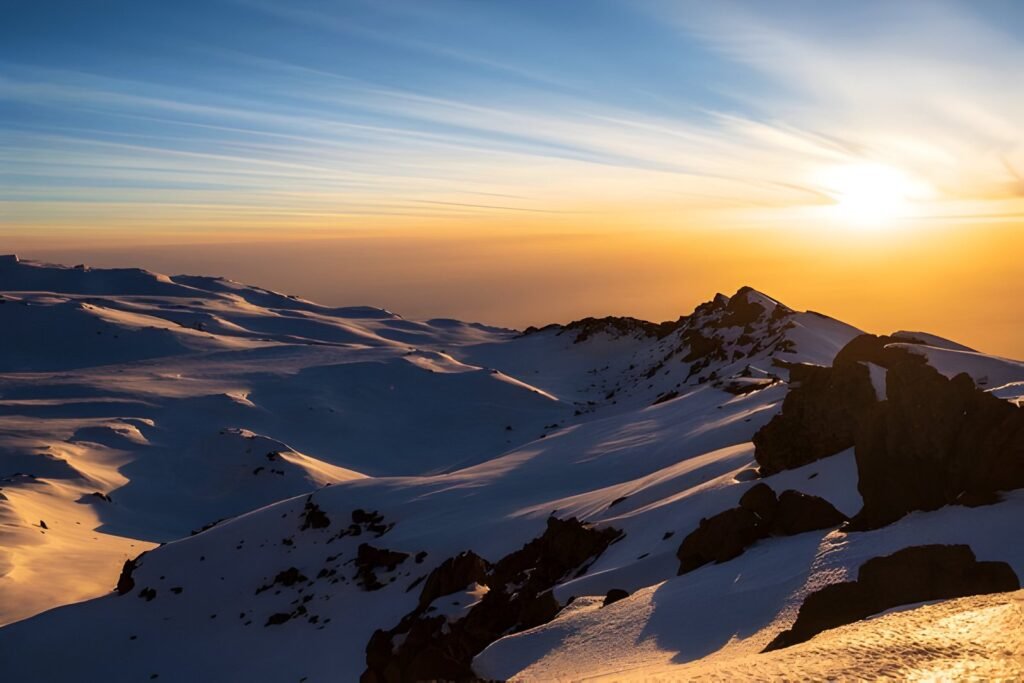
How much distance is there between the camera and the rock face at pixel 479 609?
16.1 m

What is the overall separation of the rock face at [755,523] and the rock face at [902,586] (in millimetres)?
4727

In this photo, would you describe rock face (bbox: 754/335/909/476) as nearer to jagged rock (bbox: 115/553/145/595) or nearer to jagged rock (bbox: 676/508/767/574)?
jagged rock (bbox: 676/508/767/574)

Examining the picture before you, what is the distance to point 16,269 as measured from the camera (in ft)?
416

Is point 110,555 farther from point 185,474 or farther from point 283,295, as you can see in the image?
point 283,295

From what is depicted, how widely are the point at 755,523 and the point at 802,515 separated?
0.95 meters

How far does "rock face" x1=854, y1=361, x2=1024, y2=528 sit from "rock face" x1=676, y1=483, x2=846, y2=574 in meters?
1.26

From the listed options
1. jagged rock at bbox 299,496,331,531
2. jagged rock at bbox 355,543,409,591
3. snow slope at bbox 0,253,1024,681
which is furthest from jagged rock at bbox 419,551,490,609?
jagged rock at bbox 299,496,331,531

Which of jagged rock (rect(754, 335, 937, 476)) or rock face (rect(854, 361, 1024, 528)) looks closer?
rock face (rect(854, 361, 1024, 528))

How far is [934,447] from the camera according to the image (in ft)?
47.5

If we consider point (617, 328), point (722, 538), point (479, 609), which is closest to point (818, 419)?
point (722, 538)

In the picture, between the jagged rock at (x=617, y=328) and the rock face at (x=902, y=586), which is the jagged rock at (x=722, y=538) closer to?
the rock face at (x=902, y=586)

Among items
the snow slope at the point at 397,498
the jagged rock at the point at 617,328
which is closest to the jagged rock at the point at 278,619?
the snow slope at the point at 397,498

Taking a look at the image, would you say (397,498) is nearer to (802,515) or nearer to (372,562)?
(372,562)

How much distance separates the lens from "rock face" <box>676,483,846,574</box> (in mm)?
15844
